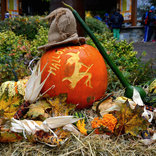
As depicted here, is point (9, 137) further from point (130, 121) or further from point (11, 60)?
point (11, 60)

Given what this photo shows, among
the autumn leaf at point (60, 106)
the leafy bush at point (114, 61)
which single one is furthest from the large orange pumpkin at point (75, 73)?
the leafy bush at point (114, 61)

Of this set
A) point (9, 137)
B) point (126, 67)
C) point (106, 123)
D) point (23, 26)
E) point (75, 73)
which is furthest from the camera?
point (23, 26)

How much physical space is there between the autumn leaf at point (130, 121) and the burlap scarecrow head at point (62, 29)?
37.2 inches

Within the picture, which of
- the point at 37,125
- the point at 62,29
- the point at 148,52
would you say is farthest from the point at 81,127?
the point at 148,52

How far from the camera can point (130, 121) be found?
64.7 inches

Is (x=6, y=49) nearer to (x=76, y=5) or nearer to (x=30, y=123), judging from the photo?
(x=76, y=5)

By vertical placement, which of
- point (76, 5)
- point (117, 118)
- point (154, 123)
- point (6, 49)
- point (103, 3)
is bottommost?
point (154, 123)

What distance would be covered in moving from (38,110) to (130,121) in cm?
81

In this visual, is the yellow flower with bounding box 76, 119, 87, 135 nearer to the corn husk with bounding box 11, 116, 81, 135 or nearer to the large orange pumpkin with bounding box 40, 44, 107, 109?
the corn husk with bounding box 11, 116, 81, 135

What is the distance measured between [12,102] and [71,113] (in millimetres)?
579

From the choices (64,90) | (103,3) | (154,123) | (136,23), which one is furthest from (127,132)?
(103,3)

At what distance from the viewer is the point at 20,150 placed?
150 centimetres

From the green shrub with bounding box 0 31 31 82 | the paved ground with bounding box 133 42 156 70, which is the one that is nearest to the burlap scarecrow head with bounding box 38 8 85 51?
the green shrub with bounding box 0 31 31 82

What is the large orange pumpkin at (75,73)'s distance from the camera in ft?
6.82
